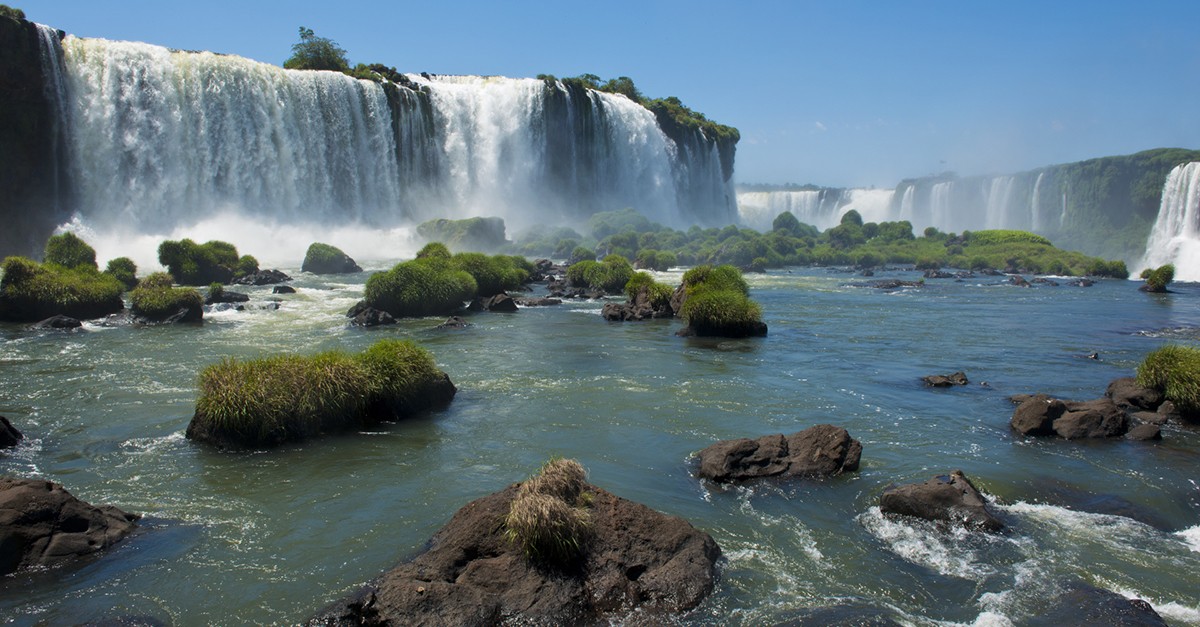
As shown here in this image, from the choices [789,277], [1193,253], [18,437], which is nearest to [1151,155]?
[1193,253]

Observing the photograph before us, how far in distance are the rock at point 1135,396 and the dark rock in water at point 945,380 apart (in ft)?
8.93

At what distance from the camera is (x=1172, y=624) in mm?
6477

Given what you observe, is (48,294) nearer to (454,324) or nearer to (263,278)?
(263,278)

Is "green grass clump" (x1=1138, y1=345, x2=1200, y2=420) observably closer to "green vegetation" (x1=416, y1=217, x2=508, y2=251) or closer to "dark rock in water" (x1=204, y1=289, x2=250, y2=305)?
"dark rock in water" (x1=204, y1=289, x2=250, y2=305)

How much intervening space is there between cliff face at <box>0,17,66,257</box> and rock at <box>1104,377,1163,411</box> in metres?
45.9

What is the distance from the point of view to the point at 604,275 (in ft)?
117

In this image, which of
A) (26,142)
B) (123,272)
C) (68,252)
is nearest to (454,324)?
(68,252)

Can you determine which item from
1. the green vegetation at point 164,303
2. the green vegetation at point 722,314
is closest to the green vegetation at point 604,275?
the green vegetation at point 722,314

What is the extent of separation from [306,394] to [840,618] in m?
8.51

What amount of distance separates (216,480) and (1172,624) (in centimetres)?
1042

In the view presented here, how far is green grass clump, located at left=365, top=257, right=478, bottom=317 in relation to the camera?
25.9 meters

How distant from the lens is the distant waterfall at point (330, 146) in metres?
42.8

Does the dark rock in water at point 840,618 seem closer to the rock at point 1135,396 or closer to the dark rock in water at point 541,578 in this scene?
the dark rock in water at point 541,578

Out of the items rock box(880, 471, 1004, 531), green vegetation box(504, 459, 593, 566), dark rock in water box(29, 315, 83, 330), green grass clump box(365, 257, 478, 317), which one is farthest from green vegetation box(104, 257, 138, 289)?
rock box(880, 471, 1004, 531)
